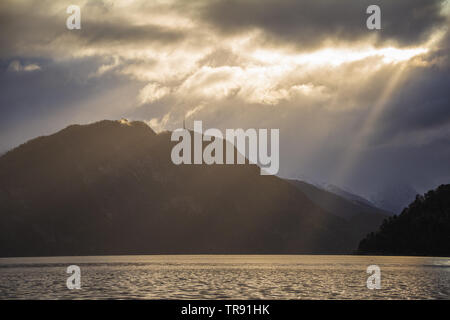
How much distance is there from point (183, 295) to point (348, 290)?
3108cm

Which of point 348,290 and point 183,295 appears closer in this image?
point 183,295

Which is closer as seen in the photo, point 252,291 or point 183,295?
point 183,295

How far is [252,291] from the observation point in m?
93.3
